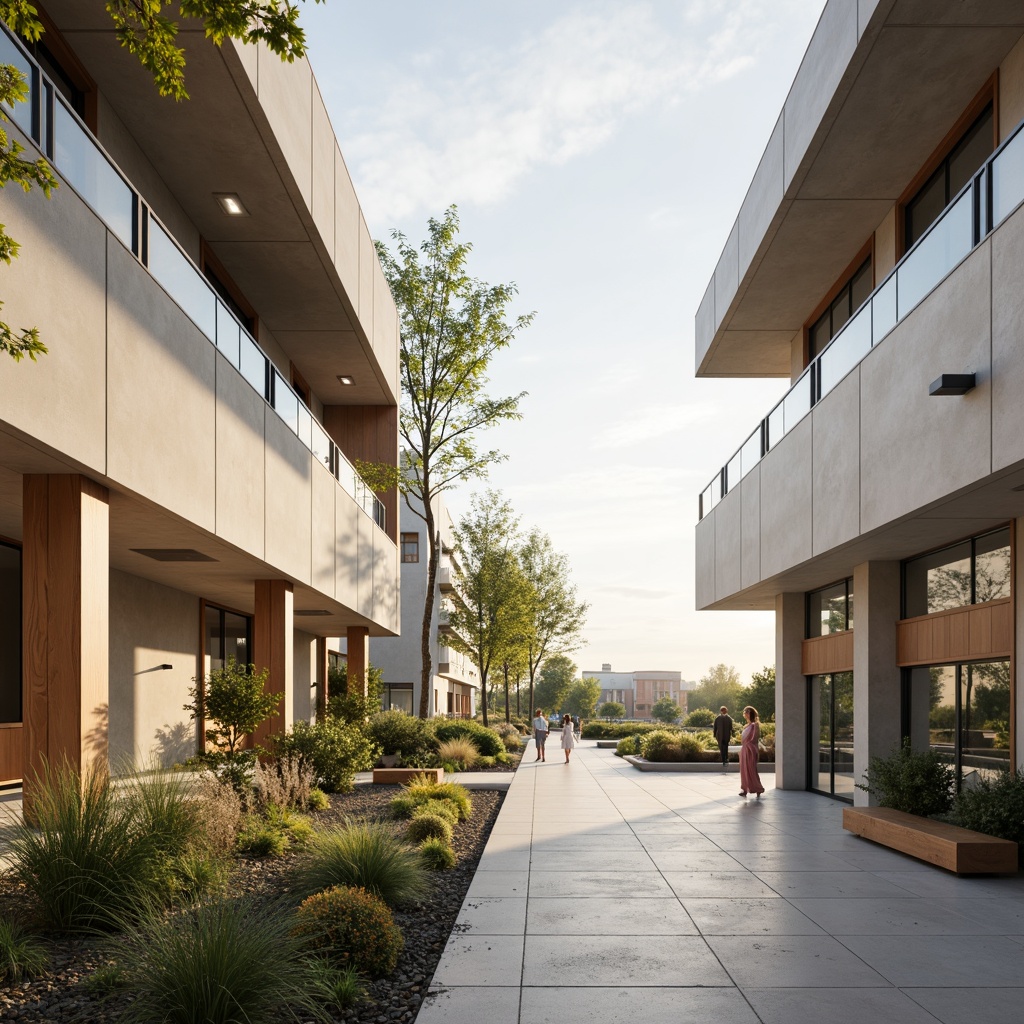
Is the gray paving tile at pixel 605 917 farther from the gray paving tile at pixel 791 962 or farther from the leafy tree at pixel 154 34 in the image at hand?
the leafy tree at pixel 154 34

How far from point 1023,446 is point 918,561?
24.6 ft

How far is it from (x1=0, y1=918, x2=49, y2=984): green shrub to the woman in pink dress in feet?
48.0

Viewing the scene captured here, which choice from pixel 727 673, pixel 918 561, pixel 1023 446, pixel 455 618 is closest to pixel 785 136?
pixel 918 561

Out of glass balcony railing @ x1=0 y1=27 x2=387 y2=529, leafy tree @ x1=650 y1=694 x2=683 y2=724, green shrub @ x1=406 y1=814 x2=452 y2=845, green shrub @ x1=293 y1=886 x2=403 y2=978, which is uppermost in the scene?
glass balcony railing @ x1=0 y1=27 x2=387 y2=529

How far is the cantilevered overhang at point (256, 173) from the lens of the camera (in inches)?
459

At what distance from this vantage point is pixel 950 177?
13.5 metres

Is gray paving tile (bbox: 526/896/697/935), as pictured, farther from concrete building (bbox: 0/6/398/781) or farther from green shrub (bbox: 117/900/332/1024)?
concrete building (bbox: 0/6/398/781)

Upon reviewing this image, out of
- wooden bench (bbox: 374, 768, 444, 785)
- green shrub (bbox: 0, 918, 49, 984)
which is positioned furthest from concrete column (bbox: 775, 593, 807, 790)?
green shrub (bbox: 0, 918, 49, 984)

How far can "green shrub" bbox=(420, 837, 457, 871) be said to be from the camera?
37.2ft

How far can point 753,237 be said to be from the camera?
17750 millimetres

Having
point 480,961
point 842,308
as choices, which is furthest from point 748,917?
point 842,308

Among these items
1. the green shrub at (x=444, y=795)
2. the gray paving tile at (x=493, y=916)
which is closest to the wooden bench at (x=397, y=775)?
the green shrub at (x=444, y=795)

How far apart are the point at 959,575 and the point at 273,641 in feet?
38.1

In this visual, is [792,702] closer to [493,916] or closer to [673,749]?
[673,749]
